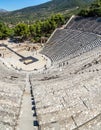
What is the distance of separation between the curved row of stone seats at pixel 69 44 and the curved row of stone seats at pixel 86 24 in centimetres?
262

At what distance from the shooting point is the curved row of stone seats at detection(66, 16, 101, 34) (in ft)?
231

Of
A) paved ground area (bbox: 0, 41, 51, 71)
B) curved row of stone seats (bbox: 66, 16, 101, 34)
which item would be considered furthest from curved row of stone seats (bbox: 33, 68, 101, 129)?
curved row of stone seats (bbox: 66, 16, 101, 34)

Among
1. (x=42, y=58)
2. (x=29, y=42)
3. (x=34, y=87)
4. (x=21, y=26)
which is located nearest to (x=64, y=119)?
(x=34, y=87)

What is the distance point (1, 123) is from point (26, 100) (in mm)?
8458

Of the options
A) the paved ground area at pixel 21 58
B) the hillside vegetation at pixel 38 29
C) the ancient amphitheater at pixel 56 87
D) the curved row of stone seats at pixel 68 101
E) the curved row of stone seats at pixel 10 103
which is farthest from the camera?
the hillside vegetation at pixel 38 29

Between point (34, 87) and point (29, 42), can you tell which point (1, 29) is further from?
point (34, 87)

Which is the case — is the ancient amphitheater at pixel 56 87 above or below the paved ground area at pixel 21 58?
above

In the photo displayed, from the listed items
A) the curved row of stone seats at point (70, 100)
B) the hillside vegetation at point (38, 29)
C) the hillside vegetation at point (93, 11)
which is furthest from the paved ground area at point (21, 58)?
the hillside vegetation at point (93, 11)

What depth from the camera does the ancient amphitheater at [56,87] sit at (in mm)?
27234

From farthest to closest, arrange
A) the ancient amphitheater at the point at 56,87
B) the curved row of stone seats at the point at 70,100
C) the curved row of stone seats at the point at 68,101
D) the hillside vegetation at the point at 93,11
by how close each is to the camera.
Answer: the hillside vegetation at the point at 93,11 → the ancient amphitheater at the point at 56,87 → the curved row of stone seats at the point at 68,101 → the curved row of stone seats at the point at 70,100

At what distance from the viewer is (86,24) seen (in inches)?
2968

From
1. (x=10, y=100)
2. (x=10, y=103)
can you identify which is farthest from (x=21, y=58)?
(x=10, y=103)

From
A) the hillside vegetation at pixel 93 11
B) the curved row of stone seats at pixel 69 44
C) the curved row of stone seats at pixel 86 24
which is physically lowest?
the curved row of stone seats at pixel 69 44

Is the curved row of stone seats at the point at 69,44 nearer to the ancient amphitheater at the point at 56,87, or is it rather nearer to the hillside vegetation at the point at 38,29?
the ancient amphitheater at the point at 56,87
